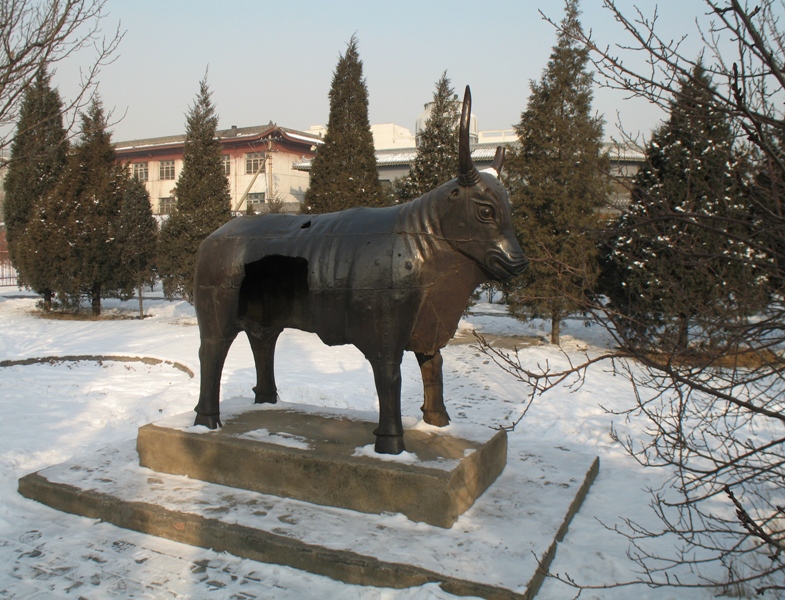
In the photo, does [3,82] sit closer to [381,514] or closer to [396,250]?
[396,250]

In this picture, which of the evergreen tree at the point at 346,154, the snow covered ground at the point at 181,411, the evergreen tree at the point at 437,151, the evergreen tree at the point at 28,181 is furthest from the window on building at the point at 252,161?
the evergreen tree at the point at 437,151

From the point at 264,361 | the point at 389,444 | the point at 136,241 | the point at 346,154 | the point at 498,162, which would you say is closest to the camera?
the point at 389,444

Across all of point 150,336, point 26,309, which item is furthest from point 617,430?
point 26,309

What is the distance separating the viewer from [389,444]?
4.28m

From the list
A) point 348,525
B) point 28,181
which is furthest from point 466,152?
point 28,181

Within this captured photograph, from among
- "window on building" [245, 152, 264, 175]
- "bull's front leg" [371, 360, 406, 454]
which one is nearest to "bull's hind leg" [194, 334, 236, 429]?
"bull's front leg" [371, 360, 406, 454]

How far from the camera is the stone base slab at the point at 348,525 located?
343 cm

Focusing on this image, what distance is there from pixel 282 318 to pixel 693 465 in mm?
3944

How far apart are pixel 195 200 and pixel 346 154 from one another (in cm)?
464

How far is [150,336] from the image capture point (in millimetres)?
13594

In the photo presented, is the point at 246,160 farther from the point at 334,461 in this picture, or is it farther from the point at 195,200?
the point at 334,461

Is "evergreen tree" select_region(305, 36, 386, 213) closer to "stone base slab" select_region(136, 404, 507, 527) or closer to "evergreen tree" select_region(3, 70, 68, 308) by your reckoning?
"evergreen tree" select_region(3, 70, 68, 308)

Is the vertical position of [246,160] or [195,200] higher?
[246,160]

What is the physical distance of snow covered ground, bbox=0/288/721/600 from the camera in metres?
3.50
